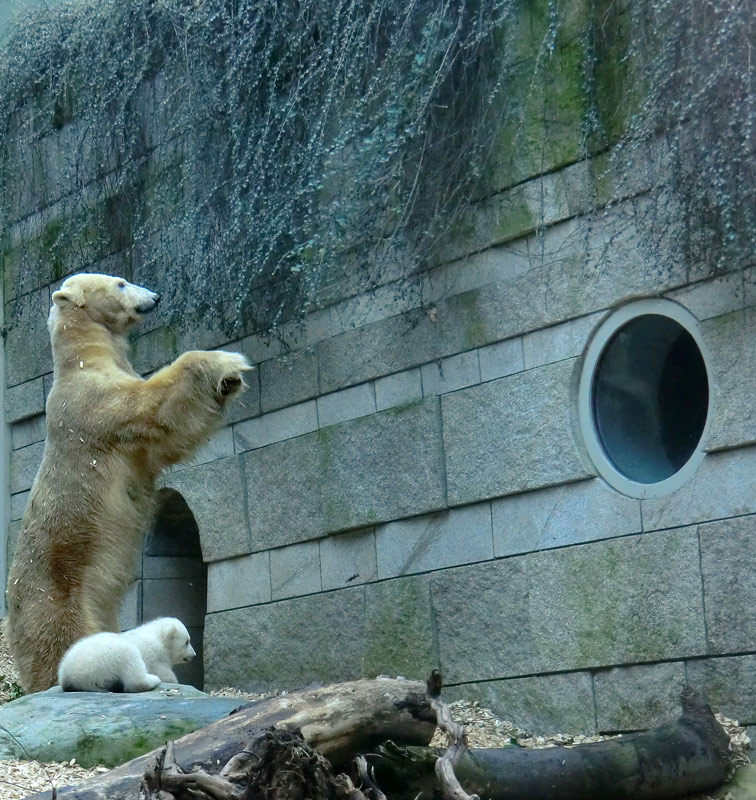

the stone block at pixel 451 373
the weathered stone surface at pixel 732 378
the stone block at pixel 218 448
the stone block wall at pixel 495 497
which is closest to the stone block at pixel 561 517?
the stone block wall at pixel 495 497

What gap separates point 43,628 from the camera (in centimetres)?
520

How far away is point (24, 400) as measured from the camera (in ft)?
26.9

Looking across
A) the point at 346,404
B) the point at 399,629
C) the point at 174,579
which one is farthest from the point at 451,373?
the point at 174,579

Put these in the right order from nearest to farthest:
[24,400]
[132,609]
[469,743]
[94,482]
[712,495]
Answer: [712,495] → [469,743] → [94,482] → [132,609] → [24,400]

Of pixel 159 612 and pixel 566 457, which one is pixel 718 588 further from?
pixel 159 612

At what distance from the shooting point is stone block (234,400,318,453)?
6387 mm

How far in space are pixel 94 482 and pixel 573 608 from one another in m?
2.22

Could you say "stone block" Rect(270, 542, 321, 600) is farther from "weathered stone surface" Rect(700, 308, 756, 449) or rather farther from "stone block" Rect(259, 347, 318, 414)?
"weathered stone surface" Rect(700, 308, 756, 449)

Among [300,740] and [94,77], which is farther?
[94,77]

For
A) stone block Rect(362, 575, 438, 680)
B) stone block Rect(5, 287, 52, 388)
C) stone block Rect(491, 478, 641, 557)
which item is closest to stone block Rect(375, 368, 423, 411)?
stone block Rect(491, 478, 641, 557)

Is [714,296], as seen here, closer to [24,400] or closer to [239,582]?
[239,582]

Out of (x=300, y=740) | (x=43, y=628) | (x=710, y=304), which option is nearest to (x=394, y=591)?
(x=43, y=628)

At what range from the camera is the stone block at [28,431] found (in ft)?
26.6

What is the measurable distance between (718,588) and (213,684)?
3156 mm
